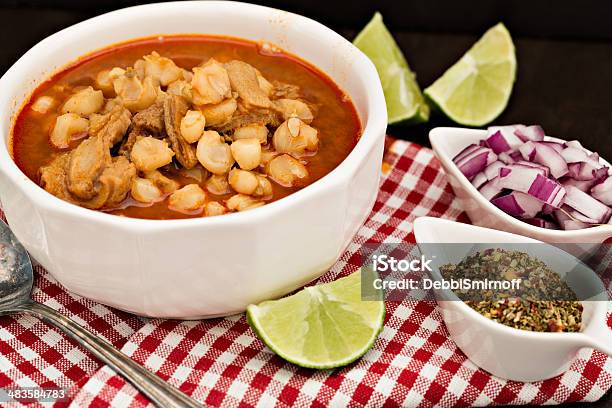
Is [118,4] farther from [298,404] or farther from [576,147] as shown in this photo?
[298,404]

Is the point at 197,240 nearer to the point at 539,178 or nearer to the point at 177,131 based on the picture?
the point at 177,131

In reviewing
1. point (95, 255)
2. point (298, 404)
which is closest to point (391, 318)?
point (298, 404)

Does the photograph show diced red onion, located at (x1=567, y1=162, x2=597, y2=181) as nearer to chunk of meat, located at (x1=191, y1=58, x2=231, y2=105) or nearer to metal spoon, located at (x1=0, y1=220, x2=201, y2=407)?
chunk of meat, located at (x1=191, y1=58, x2=231, y2=105)

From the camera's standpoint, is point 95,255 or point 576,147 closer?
point 95,255

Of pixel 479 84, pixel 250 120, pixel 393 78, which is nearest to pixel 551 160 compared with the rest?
pixel 479 84

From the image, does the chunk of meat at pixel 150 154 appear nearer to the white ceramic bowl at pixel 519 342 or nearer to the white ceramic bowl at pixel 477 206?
the white ceramic bowl at pixel 519 342

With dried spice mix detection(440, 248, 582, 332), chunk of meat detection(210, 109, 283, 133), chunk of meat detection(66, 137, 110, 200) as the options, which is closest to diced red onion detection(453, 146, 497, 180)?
dried spice mix detection(440, 248, 582, 332)

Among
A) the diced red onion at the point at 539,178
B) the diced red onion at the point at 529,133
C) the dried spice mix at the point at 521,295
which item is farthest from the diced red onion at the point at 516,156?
the dried spice mix at the point at 521,295

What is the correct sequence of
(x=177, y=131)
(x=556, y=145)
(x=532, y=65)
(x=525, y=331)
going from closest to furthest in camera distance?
1. (x=525, y=331)
2. (x=177, y=131)
3. (x=556, y=145)
4. (x=532, y=65)
